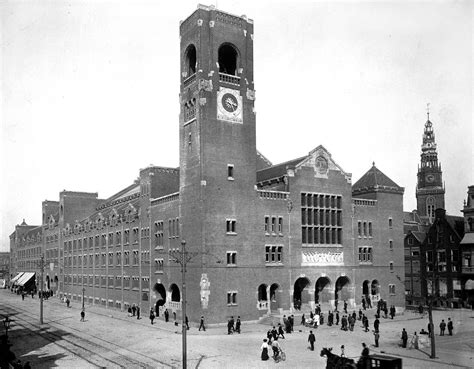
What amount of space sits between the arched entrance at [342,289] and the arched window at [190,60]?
2999cm

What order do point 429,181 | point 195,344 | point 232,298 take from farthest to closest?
point 429,181 < point 232,298 < point 195,344

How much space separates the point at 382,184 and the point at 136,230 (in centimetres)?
3266

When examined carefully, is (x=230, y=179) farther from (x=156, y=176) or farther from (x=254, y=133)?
(x=156, y=176)

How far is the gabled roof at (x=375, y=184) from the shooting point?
67.7 metres

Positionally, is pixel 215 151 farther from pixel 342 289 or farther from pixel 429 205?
pixel 429 205

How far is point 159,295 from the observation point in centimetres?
6172

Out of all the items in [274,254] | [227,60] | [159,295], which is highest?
[227,60]

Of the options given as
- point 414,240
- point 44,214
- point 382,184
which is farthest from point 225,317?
point 44,214

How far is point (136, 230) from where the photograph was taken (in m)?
68.1

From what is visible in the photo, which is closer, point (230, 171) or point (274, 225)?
point (230, 171)

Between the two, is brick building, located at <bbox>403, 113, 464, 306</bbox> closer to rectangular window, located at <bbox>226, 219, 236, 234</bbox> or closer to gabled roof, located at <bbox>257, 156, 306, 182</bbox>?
gabled roof, located at <bbox>257, 156, 306, 182</bbox>

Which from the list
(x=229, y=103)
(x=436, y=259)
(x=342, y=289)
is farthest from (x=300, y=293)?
(x=229, y=103)

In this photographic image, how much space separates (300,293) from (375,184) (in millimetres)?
17937

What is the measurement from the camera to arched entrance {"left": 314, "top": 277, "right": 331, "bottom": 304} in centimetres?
6103
